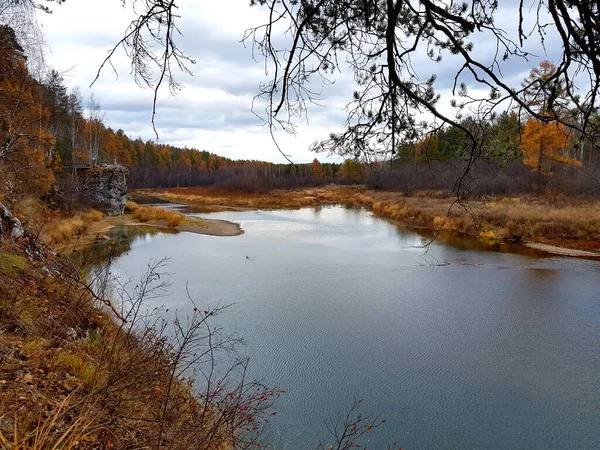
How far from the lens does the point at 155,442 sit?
8.08 ft

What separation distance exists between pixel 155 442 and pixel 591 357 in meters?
6.85

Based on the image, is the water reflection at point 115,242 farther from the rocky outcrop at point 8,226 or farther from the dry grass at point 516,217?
the dry grass at point 516,217

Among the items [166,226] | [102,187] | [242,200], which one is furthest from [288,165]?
[242,200]

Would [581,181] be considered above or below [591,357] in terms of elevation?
above

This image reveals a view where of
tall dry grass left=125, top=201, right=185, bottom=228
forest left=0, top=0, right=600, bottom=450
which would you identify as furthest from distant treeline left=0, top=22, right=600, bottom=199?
tall dry grass left=125, top=201, right=185, bottom=228

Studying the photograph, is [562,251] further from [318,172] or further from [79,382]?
[318,172]

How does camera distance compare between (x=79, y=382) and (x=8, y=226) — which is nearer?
(x=79, y=382)

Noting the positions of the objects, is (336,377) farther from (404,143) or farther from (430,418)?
(404,143)

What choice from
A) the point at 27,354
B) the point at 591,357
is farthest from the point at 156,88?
the point at 591,357

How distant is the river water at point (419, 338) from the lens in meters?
4.88

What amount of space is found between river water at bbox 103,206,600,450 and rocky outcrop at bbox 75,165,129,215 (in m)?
12.1

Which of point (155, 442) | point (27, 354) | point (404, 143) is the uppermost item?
point (404, 143)

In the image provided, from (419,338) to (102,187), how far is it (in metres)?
22.6

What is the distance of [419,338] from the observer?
7.16 m
